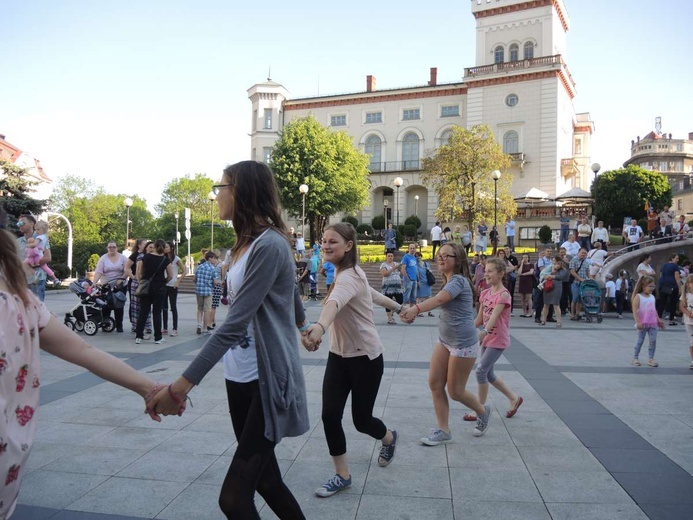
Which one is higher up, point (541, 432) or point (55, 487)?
Result: point (55, 487)

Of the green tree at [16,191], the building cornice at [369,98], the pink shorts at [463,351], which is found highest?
the building cornice at [369,98]

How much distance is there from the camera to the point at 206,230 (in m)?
61.1

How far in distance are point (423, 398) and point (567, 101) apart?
4684 cm

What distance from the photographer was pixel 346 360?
3.86m

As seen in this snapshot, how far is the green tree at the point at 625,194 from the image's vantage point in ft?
150

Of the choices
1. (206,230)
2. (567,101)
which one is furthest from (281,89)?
(567,101)

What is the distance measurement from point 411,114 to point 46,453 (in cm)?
5096

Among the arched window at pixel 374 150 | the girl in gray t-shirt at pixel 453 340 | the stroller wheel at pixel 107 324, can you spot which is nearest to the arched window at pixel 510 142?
the arched window at pixel 374 150

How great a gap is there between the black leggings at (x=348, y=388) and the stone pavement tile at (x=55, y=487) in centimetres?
180

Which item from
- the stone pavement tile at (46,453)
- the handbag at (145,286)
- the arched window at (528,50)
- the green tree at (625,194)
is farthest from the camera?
the green tree at (625,194)

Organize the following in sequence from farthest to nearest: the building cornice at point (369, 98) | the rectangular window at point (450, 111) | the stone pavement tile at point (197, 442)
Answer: the building cornice at point (369, 98), the rectangular window at point (450, 111), the stone pavement tile at point (197, 442)

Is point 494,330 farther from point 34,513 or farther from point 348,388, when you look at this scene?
point 34,513

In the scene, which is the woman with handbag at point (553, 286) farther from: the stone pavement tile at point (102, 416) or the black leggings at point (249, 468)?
the black leggings at point (249, 468)

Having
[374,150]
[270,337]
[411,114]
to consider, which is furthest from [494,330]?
[374,150]
